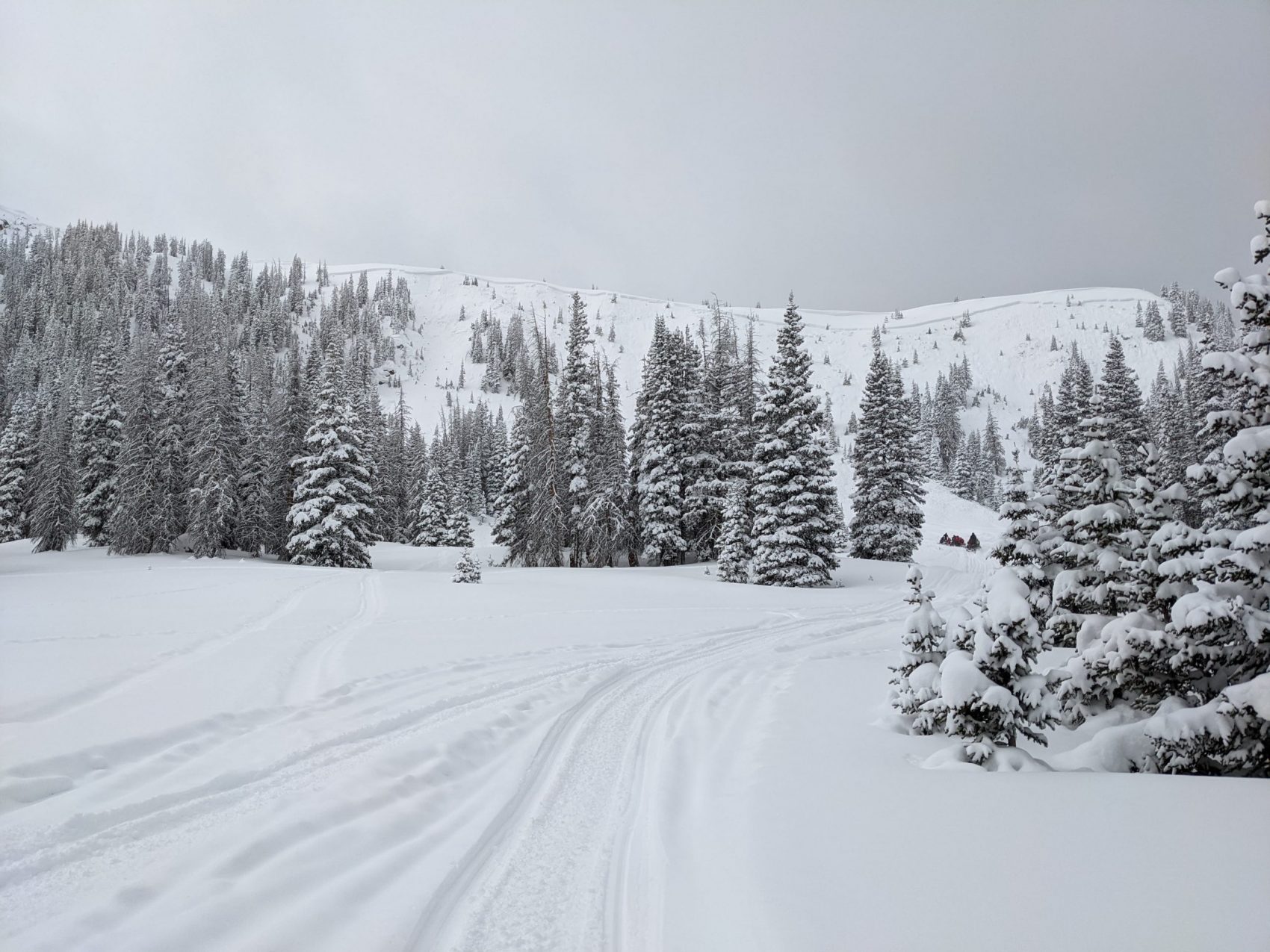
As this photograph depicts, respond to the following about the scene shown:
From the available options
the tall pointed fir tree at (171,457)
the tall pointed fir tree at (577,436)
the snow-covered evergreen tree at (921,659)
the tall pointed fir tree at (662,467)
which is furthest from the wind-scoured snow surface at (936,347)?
the snow-covered evergreen tree at (921,659)

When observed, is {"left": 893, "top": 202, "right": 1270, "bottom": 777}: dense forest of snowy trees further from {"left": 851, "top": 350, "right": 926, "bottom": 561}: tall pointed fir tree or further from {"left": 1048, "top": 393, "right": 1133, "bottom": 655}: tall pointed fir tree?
{"left": 851, "top": 350, "right": 926, "bottom": 561}: tall pointed fir tree

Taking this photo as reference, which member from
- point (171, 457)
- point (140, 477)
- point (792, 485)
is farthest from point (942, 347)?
point (140, 477)

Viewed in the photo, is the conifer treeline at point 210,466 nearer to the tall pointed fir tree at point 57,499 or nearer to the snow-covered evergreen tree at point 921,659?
the tall pointed fir tree at point 57,499

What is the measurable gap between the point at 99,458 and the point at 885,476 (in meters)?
45.7

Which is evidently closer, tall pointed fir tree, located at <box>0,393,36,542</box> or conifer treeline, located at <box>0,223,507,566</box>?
conifer treeline, located at <box>0,223,507,566</box>

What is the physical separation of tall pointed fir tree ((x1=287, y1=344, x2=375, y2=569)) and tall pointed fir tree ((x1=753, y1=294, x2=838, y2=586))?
1945cm

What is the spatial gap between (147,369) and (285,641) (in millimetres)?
32625

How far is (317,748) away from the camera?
5.03 meters

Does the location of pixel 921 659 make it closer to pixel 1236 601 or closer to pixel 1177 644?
pixel 1177 644

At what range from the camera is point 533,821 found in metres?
4.27

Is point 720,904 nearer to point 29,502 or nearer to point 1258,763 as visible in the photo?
point 1258,763

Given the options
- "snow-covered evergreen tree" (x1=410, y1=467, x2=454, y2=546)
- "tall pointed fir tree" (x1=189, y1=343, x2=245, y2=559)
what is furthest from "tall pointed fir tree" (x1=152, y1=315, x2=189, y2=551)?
"snow-covered evergreen tree" (x1=410, y1=467, x2=454, y2=546)

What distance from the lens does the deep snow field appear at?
2.79 metres

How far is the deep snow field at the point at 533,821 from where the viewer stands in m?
2.79
